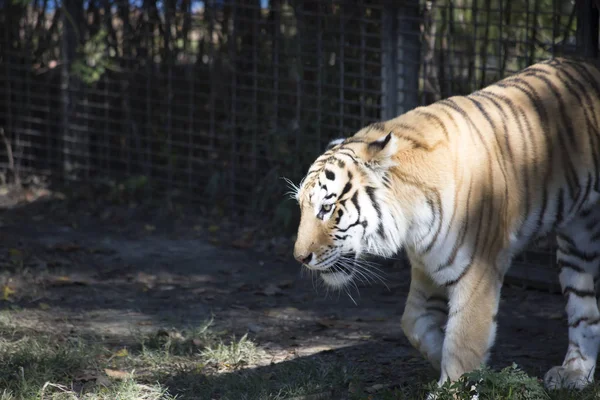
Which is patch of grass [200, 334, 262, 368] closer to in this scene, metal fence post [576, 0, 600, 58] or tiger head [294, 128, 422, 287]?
tiger head [294, 128, 422, 287]

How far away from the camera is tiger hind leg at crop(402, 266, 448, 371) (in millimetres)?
3711

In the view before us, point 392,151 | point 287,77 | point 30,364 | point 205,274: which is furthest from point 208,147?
point 392,151

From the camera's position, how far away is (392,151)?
11.1 feet

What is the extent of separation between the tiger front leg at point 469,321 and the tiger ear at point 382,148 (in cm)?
53

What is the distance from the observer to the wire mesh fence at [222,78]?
5.74 m

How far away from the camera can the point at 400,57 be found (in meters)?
5.68

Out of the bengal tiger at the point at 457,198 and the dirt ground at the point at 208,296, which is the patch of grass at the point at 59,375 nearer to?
the dirt ground at the point at 208,296

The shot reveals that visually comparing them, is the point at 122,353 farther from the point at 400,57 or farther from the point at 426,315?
the point at 400,57

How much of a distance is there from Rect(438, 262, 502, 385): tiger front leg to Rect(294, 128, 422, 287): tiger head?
0.29m

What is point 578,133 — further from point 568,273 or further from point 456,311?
point 456,311

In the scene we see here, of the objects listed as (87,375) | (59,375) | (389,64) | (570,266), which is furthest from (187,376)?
(389,64)

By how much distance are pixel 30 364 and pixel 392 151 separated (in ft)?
5.91

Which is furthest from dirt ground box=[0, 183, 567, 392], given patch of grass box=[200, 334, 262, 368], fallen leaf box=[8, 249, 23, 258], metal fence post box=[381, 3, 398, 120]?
metal fence post box=[381, 3, 398, 120]

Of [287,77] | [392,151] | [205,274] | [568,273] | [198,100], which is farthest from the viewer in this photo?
[198,100]
